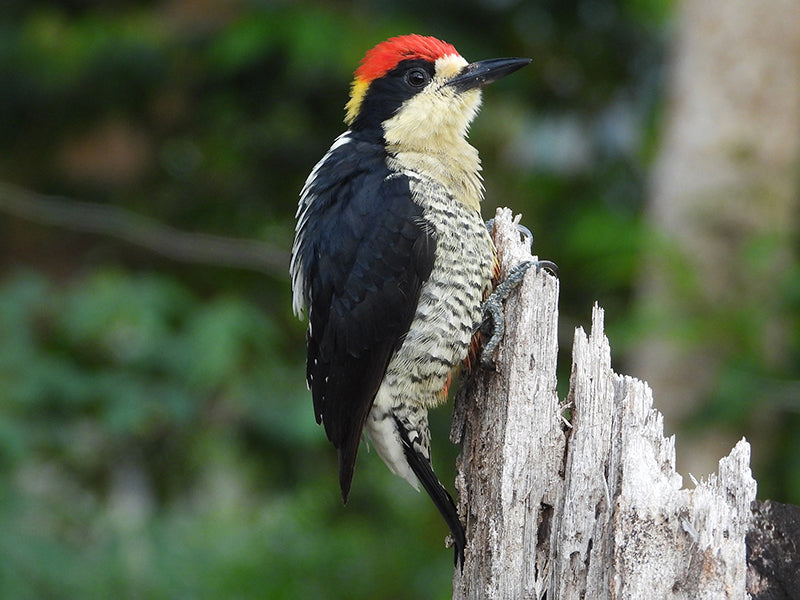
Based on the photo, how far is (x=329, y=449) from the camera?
5297 millimetres

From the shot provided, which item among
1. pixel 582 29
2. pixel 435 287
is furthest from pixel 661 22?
pixel 435 287

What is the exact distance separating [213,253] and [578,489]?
304 cm

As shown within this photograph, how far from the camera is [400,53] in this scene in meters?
3.27

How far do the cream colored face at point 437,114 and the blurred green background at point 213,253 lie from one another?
1.32 meters

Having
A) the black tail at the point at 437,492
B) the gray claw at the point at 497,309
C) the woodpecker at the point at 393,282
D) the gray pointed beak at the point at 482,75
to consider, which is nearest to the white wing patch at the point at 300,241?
the woodpecker at the point at 393,282

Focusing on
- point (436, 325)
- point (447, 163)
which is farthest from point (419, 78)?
point (436, 325)

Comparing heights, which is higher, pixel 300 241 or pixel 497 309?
pixel 300 241

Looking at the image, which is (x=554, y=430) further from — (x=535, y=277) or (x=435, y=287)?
(x=435, y=287)

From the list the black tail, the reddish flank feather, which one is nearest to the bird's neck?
the reddish flank feather

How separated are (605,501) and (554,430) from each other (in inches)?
9.9

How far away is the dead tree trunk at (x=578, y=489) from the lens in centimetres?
202

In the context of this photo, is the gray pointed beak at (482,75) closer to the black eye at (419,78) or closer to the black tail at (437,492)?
the black eye at (419,78)

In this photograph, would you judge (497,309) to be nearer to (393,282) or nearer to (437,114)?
(393,282)

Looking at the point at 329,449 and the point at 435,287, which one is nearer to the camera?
the point at 435,287
